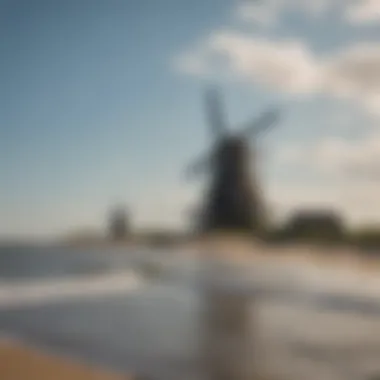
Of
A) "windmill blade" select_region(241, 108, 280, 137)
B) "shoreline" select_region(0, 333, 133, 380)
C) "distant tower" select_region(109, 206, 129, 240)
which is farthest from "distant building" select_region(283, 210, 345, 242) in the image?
"shoreline" select_region(0, 333, 133, 380)

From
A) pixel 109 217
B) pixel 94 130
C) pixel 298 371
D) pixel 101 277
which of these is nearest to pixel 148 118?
pixel 94 130

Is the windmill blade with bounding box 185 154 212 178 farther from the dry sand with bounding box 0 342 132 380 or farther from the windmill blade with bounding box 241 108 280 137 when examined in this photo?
the dry sand with bounding box 0 342 132 380

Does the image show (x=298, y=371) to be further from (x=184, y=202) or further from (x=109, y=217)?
(x=109, y=217)

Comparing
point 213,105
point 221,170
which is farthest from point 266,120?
point 221,170

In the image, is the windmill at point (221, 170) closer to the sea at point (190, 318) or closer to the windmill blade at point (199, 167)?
the windmill blade at point (199, 167)

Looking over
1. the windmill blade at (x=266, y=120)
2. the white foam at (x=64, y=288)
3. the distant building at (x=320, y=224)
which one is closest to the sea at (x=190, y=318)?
the white foam at (x=64, y=288)

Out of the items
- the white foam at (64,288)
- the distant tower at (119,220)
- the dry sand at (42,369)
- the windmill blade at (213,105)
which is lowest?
the dry sand at (42,369)

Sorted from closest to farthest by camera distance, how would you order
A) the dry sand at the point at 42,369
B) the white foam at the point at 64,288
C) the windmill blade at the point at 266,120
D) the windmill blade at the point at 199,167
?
1. the windmill blade at the point at 266,120
2. the dry sand at the point at 42,369
3. the windmill blade at the point at 199,167
4. the white foam at the point at 64,288

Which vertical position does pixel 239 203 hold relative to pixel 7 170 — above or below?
below
